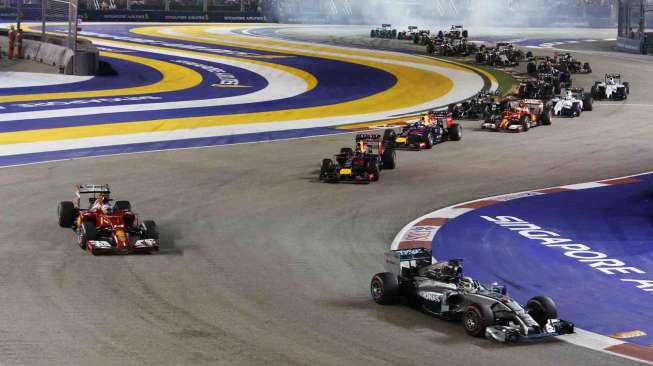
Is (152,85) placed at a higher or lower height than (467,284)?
higher

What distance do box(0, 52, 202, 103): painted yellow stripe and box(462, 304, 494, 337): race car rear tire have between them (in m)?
28.2

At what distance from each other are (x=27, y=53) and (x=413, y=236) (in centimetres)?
3355

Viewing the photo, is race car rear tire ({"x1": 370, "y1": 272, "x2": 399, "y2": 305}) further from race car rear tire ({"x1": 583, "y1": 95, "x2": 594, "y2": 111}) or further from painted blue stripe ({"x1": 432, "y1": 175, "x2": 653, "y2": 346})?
race car rear tire ({"x1": 583, "y1": 95, "x2": 594, "y2": 111})

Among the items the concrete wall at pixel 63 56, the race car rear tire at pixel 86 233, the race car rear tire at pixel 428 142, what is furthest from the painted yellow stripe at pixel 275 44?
the race car rear tire at pixel 86 233

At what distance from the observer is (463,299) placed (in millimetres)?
14211

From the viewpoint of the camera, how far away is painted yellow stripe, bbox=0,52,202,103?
→ 39.9 meters

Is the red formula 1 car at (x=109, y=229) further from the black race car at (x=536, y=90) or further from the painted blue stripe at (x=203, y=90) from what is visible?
the black race car at (x=536, y=90)

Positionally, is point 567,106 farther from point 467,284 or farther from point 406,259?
point 467,284

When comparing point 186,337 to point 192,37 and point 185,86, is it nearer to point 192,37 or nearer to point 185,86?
point 185,86

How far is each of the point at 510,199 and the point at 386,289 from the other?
30.7ft

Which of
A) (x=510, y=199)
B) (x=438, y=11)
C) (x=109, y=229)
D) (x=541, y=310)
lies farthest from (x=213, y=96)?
(x=438, y=11)

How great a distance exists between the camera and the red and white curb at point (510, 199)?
13211 millimetres

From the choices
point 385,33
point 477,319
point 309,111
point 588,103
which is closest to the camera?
point 477,319

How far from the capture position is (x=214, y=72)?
1940 inches
